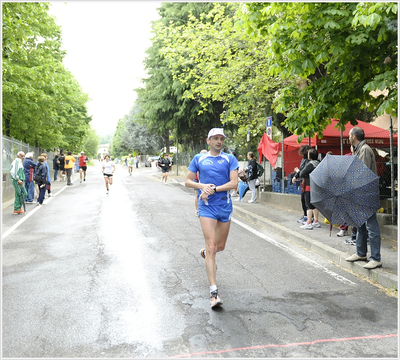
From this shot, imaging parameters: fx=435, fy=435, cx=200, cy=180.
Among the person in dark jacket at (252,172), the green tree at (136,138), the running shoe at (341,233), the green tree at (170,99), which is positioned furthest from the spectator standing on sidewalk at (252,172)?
the green tree at (136,138)

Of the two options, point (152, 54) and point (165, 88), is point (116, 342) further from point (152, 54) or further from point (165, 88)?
point (152, 54)

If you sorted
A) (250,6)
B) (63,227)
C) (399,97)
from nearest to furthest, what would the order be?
1. (399,97)
2. (250,6)
3. (63,227)

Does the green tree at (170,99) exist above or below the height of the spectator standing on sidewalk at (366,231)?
above

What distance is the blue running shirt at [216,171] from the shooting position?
200 inches

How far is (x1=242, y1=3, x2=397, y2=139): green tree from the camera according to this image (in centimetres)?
692

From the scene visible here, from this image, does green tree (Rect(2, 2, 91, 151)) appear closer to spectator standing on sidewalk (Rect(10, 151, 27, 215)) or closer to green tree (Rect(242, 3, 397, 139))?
spectator standing on sidewalk (Rect(10, 151, 27, 215))

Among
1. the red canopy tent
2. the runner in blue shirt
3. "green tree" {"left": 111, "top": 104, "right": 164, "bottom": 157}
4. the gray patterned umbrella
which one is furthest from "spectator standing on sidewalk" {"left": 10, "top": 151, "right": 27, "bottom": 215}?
"green tree" {"left": 111, "top": 104, "right": 164, "bottom": 157}

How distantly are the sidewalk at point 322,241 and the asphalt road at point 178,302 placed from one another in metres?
0.20

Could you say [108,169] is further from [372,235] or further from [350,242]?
[372,235]

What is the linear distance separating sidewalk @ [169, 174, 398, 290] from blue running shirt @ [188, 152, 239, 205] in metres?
2.34

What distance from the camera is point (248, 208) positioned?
1363 cm

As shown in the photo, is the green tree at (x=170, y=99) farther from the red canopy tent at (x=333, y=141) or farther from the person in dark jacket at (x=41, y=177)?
the person in dark jacket at (x=41, y=177)

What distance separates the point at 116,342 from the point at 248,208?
1007cm

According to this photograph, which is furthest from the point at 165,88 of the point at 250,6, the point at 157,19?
the point at 250,6
